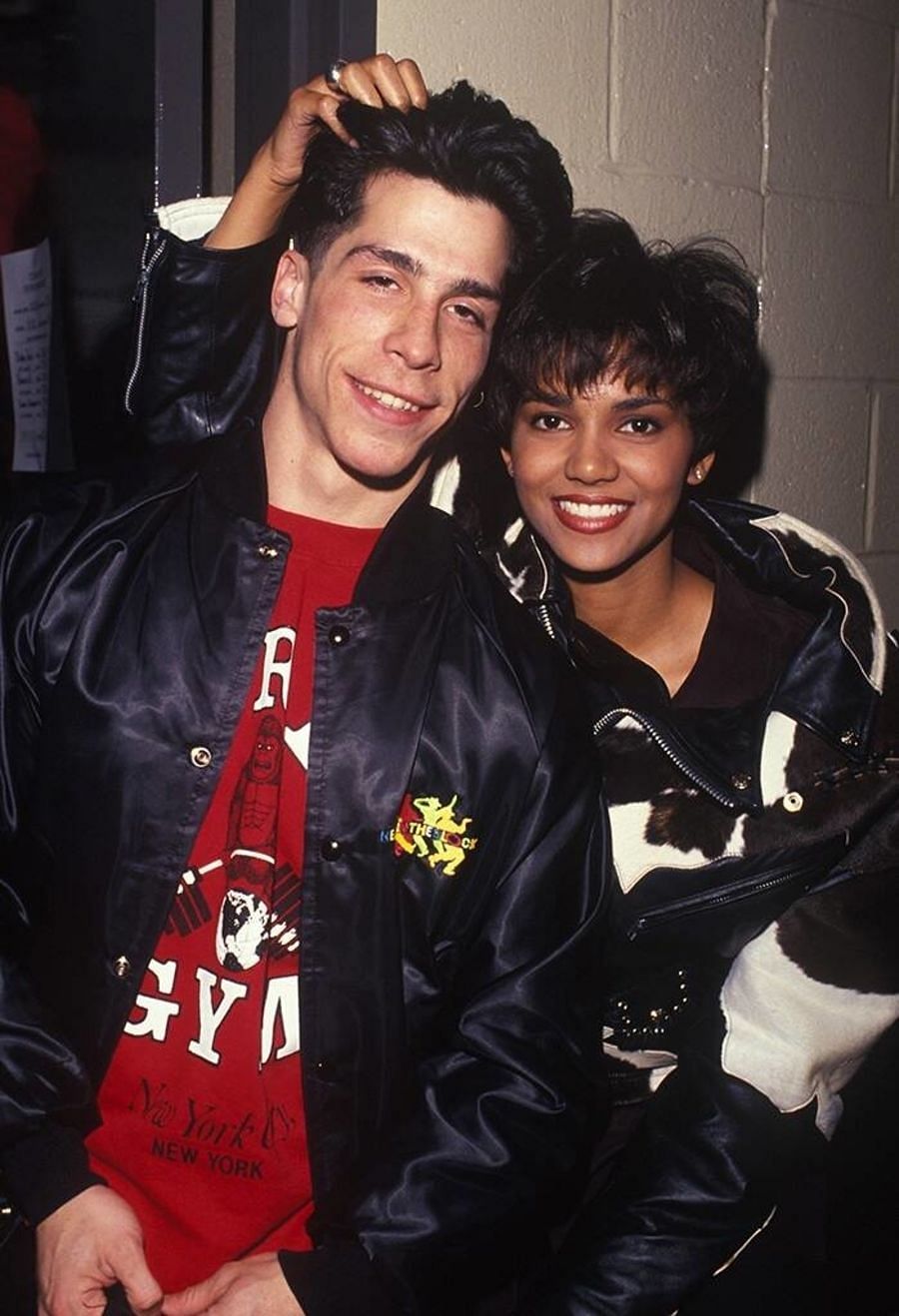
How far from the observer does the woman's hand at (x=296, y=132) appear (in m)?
1.49

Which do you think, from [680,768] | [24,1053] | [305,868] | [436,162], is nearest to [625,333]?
[436,162]

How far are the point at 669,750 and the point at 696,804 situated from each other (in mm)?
77

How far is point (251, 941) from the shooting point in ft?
4.60

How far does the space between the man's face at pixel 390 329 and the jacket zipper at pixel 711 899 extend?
0.62 m

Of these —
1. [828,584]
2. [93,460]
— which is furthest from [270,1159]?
[93,460]

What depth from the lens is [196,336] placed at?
1.68 meters

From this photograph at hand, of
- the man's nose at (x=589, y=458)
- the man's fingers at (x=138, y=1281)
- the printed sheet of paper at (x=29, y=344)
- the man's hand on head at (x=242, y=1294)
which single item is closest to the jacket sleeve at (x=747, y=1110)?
the man's hand on head at (x=242, y=1294)

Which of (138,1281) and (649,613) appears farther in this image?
(649,613)

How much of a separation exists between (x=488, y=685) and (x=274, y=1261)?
2.12 ft

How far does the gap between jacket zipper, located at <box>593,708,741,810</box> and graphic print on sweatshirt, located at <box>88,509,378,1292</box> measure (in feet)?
1.37

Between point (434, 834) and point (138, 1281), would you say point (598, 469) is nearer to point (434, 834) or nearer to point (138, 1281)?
point (434, 834)

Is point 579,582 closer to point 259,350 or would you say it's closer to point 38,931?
point 259,350

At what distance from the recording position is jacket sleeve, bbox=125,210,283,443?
1654mm

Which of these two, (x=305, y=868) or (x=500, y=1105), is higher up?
(x=305, y=868)
